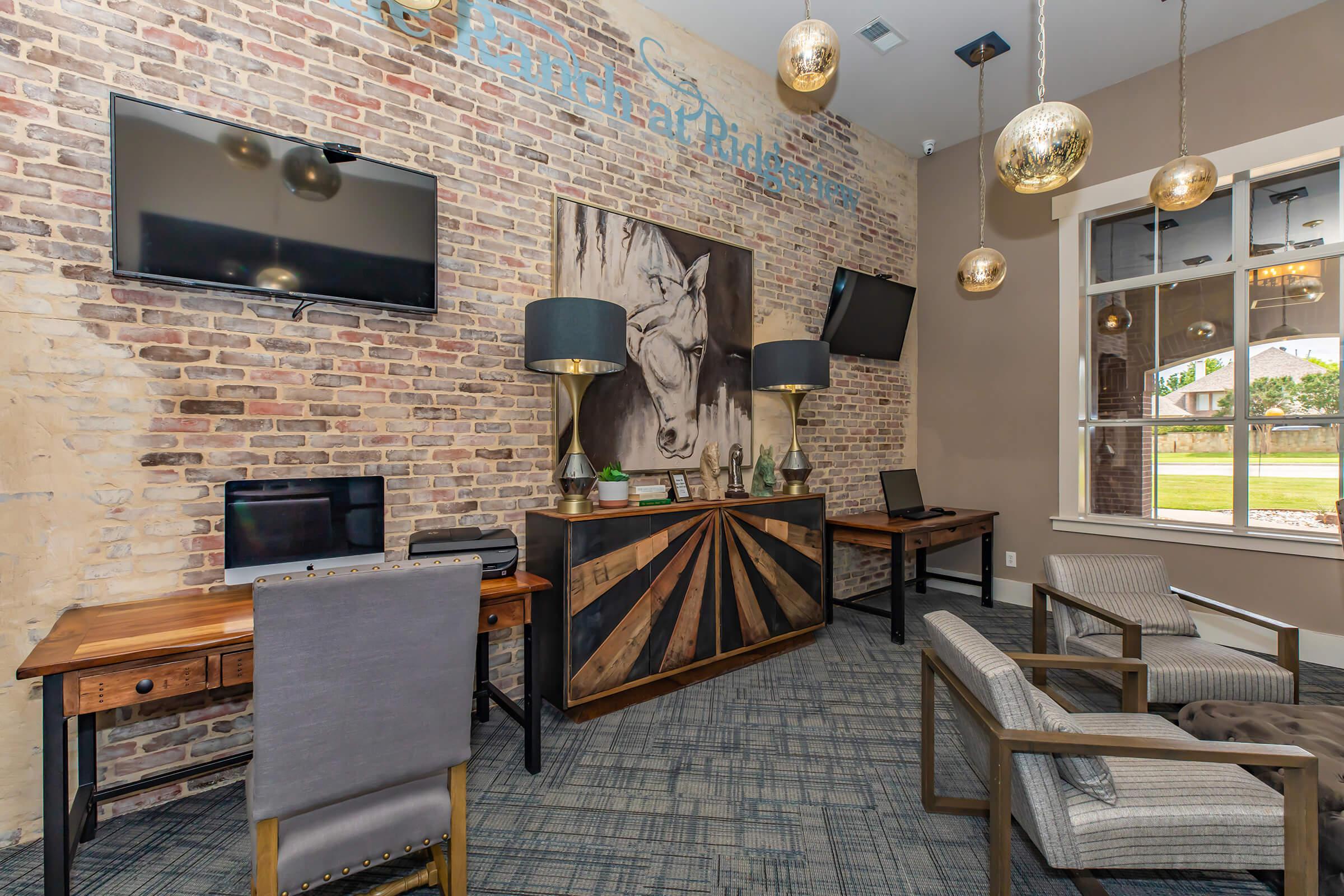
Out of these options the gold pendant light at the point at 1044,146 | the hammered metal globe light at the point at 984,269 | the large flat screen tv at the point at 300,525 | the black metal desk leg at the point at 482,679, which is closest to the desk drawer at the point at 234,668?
the large flat screen tv at the point at 300,525

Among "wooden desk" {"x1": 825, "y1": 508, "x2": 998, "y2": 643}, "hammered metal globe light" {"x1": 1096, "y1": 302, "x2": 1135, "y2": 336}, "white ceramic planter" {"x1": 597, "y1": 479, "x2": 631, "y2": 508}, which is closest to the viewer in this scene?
"white ceramic planter" {"x1": 597, "y1": 479, "x2": 631, "y2": 508}

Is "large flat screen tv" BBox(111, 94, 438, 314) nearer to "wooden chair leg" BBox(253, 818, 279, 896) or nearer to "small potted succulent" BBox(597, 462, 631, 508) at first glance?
"small potted succulent" BBox(597, 462, 631, 508)

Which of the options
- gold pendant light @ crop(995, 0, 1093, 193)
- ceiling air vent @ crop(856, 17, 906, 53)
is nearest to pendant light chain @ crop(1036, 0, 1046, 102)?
gold pendant light @ crop(995, 0, 1093, 193)

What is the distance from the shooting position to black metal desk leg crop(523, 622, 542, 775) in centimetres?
246

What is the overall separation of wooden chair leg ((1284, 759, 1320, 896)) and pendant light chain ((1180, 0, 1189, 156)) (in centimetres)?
376

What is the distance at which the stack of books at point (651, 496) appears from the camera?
333 centimetres

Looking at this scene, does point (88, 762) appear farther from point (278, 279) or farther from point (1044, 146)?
point (1044, 146)

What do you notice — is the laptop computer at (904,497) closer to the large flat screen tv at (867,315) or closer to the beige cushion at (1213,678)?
the large flat screen tv at (867,315)

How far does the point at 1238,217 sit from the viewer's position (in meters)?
4.11

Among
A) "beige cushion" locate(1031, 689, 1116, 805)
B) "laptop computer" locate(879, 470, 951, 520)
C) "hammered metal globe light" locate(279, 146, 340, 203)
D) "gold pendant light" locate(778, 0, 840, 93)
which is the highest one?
"gold pendant light" locate(778, 0, 840, 93)

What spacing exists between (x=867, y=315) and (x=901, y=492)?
5.01 feet

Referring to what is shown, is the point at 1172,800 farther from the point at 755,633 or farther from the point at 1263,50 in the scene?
the point at 1263,50

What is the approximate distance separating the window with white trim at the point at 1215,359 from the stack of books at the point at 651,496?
3.46 meters

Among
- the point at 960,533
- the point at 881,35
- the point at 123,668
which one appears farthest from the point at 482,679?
the point at 881,35
